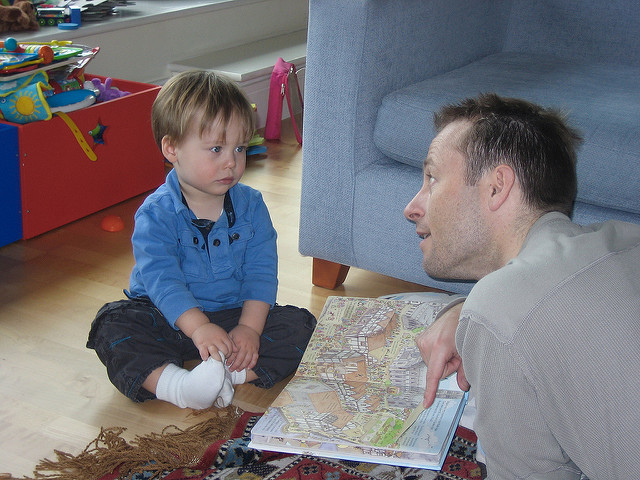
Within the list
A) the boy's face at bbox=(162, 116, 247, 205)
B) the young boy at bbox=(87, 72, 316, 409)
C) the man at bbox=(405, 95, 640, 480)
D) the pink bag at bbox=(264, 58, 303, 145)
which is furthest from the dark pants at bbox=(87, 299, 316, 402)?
the pink bag at bbox=(264, 58, 303, 145)

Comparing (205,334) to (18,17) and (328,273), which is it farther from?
(18,17)

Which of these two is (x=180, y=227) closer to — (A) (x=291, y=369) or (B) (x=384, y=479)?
(A) (x=291, y=369)

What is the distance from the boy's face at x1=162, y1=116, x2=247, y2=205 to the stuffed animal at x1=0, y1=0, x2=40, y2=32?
4.15 ft

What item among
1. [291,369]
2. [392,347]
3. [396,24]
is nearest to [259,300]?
[291,369]

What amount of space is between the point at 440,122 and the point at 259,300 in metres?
0.47

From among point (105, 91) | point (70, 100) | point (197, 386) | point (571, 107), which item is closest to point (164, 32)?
point (105, 91)

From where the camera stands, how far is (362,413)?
121cm

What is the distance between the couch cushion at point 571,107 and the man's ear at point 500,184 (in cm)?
47

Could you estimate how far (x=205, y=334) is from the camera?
4.31ft

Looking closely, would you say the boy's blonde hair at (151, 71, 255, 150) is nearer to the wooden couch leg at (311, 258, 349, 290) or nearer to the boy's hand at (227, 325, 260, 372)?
the boy's hand at (227, 325, 260, 372)

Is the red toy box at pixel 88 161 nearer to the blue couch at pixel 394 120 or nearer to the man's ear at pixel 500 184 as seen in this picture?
the blue couch at pixel 394 120

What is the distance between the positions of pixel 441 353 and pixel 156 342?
1.66 feet

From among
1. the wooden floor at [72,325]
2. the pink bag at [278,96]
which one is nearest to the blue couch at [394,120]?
the wooden floor at [72,325]

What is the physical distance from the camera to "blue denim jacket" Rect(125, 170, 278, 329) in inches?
53.2
